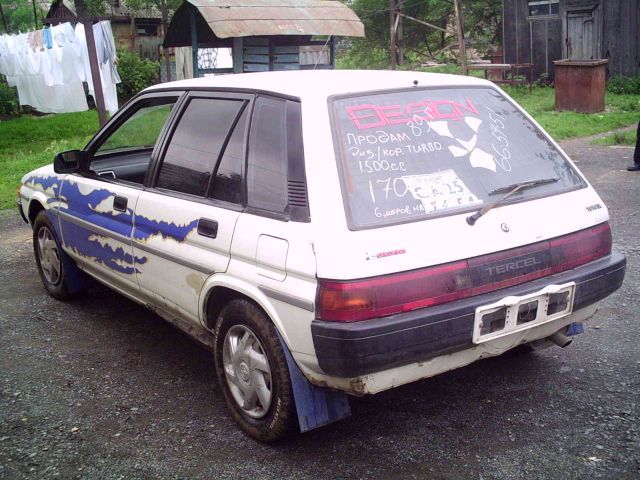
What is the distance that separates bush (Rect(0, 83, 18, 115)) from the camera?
2083cm

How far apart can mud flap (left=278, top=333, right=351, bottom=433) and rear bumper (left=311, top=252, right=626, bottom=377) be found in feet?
0.82

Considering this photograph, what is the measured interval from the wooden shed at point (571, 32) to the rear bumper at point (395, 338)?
58.6ft

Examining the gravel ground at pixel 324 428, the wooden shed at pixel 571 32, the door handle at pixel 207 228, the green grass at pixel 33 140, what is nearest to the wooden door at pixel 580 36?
the wooden shed at pixel 571 32

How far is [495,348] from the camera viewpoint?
3172 mm

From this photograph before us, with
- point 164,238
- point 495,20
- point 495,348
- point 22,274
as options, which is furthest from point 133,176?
point 495,20

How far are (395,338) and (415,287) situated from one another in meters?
0.22

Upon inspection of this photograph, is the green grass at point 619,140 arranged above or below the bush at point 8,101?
below

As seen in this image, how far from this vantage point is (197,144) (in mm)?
3803

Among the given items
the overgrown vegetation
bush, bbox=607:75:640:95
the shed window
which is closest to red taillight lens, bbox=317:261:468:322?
bush, bbox=607:75:640:95

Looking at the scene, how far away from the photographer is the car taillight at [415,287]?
2797 millimetres

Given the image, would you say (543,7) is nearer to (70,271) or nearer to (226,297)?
(70,271)

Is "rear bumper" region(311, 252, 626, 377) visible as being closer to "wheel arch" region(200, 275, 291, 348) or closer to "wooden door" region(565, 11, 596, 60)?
"wheel arch" region(200, 275, 291, 348)

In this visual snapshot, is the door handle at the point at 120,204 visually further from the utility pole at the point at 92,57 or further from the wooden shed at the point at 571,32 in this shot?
the wooden shed at the point at 571,32

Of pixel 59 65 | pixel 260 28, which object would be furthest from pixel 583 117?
pixel 59 65
